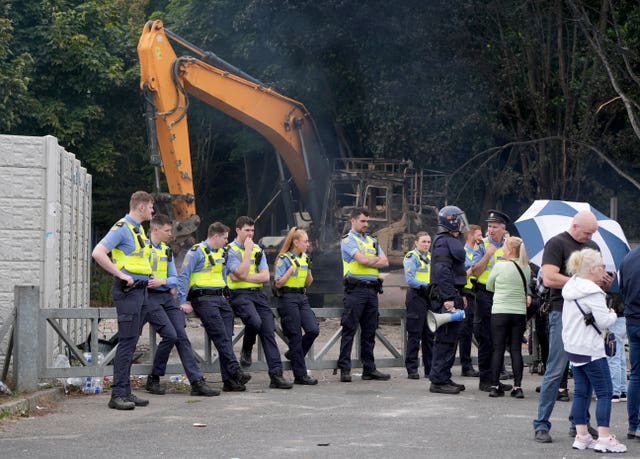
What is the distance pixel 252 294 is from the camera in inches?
513

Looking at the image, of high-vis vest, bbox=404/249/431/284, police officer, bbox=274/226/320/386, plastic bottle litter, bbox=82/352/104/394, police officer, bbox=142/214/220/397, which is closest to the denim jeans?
high-vis vest, bbox=404/249/431/284

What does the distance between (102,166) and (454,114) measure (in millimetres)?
12195

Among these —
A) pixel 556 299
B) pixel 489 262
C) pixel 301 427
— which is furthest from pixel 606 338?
pixel 489 262

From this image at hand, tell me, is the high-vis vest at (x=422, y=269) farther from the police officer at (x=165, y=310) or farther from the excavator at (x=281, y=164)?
the excavator at (x=281, y=164)

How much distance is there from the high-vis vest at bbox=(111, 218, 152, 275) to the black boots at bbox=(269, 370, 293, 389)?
7.92 feet

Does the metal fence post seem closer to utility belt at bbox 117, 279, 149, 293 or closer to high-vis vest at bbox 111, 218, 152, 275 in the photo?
high-vis vest at bbox 111, 218, 152, 275

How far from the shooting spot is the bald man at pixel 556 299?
29.6ft

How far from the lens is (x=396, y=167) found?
85.1 feet

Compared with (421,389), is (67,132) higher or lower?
higher

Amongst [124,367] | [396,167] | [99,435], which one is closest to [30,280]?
[124,367]

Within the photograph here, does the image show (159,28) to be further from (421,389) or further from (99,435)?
(99,435)

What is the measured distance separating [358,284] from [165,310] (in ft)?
8.44

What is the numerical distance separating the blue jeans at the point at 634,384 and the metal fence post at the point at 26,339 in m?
6.00

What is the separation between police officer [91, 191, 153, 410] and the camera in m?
10.8
